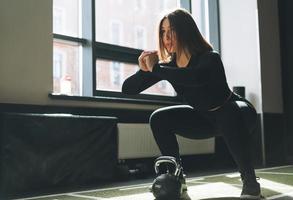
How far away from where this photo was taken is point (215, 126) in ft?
6.98

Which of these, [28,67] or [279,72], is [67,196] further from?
[279,72]

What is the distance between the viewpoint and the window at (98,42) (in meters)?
3.80

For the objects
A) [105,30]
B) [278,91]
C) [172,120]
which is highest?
[105,30]

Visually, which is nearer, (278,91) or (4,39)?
(4,39)

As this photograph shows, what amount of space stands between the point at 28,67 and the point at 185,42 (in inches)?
64.5

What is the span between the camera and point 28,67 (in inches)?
129

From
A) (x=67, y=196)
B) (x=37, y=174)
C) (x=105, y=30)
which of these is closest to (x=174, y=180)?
(x=67, y=196)

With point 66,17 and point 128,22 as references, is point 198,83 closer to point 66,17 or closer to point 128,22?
point 66,17

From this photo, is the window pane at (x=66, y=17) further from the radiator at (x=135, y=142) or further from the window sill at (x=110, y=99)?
the radiator at (x=135, y=142)

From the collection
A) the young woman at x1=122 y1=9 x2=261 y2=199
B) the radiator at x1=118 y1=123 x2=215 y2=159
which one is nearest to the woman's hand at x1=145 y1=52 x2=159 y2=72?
the young woman at x1=122 y1=9 x2=261 y2=199

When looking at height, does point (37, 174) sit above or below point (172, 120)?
below

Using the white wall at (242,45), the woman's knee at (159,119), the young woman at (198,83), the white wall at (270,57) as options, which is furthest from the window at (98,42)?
the young woman at (198,83)

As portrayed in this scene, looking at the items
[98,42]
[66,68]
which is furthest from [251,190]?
[98,42]

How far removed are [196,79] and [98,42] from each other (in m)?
2.24
